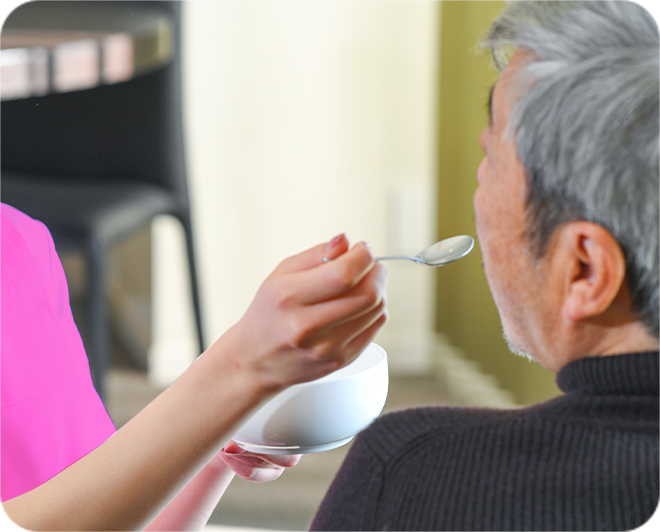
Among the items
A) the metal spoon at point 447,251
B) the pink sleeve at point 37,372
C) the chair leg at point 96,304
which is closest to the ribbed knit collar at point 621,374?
the metal spoon at point 447,251

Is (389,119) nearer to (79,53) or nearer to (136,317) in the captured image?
(136,317)

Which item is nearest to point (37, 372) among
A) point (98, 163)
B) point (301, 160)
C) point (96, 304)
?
point (96, 304)

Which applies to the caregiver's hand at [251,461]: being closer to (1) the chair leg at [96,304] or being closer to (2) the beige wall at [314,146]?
(1) the chair leg at [96,304]

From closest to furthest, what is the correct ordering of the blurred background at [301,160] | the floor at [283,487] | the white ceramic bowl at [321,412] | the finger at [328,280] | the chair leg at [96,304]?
1. the finger at [328,280]
2. the white ceramic bowl at [321,412]
3. the chair leg at [96,304]
4. the floor at [283,487]
5. the blurred background at [301,160]

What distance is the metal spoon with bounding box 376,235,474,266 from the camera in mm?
509

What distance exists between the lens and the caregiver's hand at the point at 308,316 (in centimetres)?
36

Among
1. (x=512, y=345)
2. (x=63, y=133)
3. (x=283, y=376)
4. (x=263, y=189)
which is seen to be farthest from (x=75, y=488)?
(x=263, y=189)

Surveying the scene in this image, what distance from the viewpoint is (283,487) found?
159 cm

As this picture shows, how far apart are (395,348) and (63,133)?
3.77ft

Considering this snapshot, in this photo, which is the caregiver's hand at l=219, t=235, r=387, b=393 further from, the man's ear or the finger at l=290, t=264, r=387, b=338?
the man's ear

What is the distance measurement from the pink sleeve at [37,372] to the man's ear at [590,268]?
0.37 metres

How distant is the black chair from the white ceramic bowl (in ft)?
2.41

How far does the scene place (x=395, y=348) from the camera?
2.08m

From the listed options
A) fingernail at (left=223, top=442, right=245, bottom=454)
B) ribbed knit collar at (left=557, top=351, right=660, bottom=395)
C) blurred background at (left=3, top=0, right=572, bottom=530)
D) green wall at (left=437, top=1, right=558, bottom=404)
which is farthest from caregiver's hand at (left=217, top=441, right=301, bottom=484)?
blurred background at (left=3, top=0, right=572, bottom=530)
